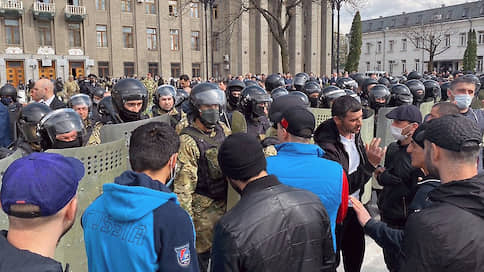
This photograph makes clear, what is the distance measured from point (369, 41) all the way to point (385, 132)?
72.7m

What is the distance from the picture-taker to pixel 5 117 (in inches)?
233

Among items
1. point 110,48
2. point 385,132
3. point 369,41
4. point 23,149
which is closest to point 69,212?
Answer: point 23,149

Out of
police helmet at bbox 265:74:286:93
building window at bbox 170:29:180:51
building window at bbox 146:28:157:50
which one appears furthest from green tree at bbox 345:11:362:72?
police helmet at bbox 265:74:286:93

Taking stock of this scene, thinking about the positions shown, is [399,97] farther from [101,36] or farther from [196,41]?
[196,41]

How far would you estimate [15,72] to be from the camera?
31375mm

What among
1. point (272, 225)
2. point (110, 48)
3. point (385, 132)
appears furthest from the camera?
point (110, 48)

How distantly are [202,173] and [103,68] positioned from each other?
34780mm

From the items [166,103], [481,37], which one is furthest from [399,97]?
[481,37]

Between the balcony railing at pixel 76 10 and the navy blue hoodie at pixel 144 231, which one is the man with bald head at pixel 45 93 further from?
the balcony railing at pixel 76 10

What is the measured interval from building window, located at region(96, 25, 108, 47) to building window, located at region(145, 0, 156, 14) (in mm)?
4368

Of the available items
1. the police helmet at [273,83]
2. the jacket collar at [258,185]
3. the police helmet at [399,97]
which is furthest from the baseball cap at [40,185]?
the police helmet at [273,83]

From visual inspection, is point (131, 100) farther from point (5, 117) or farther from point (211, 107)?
point (5, 117)

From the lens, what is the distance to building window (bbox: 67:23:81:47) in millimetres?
33562

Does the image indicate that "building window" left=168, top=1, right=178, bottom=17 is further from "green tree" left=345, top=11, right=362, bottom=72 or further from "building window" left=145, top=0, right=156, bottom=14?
"green tree" left=345, top=11, right=362, bottom=72
